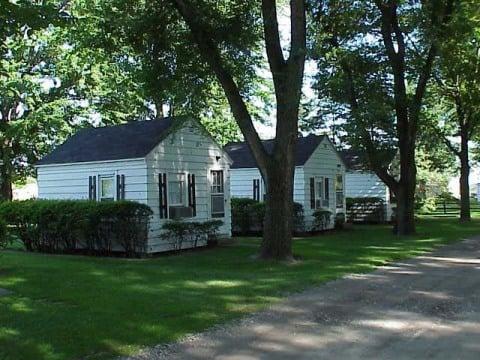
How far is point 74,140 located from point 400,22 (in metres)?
12.8

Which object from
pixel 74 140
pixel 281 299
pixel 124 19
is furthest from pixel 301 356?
pixel 74 140

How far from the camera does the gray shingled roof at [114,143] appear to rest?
16.3m

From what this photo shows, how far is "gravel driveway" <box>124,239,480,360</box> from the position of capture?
5.89 meters

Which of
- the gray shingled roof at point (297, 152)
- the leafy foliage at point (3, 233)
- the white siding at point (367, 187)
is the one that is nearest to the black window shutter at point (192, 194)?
the leafy foliage at point (3, 233)

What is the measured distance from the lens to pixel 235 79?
15586mm

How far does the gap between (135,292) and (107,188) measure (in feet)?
26.6

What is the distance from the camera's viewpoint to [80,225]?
49.9ft

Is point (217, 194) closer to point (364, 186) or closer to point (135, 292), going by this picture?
point (135, 292)

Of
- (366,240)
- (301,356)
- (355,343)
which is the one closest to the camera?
(301,356)

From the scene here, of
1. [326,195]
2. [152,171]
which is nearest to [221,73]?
[152,171]

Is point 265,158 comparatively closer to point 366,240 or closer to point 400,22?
point 366,240

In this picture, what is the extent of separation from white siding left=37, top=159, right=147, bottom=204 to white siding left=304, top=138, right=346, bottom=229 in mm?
9090

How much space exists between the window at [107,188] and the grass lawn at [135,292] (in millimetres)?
2360

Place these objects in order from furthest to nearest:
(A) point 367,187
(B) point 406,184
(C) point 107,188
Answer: (A) point 367,187
(B) point 406,184
(C) point 107,188
